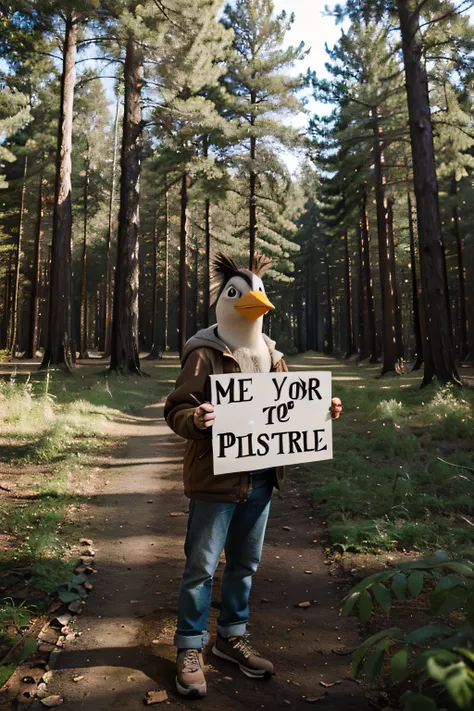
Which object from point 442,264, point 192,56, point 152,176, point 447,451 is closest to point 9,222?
point 152,176

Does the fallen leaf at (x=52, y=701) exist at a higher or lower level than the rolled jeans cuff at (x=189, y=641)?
lower

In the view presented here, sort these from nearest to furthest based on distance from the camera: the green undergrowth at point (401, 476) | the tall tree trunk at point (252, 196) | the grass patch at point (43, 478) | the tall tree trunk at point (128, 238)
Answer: the grass patch at point (43, 478)
the green undergrowth at point (401, 476)
the tall tree trunk at point (128, 238)
the tall tree trunk at point (252, 196)

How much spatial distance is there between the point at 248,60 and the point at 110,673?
28.2 metres

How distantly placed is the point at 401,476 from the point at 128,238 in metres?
14.0

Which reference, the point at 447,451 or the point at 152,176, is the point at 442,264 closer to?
the point at 447,451

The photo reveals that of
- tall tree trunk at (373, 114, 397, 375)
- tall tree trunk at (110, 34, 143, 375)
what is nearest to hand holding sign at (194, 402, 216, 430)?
tall tree trunk at (110, 34, 143, 375)

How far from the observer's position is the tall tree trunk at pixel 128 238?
18406 mm

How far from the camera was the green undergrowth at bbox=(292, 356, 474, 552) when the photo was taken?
5.21m

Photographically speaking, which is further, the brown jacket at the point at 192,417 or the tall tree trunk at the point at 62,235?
the tall tree trunk at the point at 62,235

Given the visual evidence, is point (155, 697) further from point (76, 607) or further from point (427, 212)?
point (427, 212)

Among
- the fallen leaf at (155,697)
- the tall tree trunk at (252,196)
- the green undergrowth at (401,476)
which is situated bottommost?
the fallen leaf at (155,697)

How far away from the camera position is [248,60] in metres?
26.1

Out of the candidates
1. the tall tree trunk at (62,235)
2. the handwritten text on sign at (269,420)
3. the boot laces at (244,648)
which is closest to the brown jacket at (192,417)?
the handwritten text on sign at (269,420)

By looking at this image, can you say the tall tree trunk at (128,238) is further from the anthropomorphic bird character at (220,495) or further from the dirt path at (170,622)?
the anthropomorphic bird character at (220,495)
